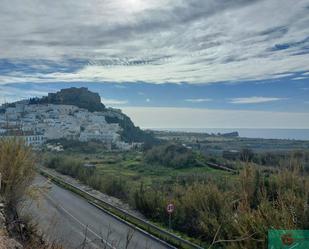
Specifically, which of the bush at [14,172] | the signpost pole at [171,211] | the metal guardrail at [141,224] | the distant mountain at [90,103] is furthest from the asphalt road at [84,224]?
the distant mountain at [90,103]

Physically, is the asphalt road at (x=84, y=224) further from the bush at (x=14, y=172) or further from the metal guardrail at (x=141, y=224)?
the bush at (x=14, y=172)

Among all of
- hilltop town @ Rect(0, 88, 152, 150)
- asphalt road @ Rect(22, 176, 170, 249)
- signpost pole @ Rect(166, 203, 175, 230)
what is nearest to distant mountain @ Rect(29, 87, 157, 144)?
hilltop town @ Rect(0, 88, 152, 150)

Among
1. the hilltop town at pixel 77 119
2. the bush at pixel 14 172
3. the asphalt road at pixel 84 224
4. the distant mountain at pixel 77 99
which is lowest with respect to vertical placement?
the asphalt road at pixel 84 224

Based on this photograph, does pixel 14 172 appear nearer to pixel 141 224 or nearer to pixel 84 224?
pixel 84 224

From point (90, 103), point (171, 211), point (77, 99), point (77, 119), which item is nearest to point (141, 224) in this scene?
point (171, 211)

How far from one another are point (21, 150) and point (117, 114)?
140 metres

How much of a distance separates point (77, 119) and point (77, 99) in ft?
70.7

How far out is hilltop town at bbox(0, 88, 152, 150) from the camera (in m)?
102

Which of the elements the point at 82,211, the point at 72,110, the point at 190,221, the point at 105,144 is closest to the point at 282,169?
the point at 190,221

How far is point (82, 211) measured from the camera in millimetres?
22625

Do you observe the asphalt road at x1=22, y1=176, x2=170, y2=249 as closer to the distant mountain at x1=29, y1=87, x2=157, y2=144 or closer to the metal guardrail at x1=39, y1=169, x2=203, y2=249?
the metal guardrail at x1=39, y1=169, x2=203, y2=249

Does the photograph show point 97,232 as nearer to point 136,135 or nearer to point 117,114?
point 136,135

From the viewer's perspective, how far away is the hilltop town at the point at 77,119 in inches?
4008

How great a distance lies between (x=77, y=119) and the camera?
426ft
